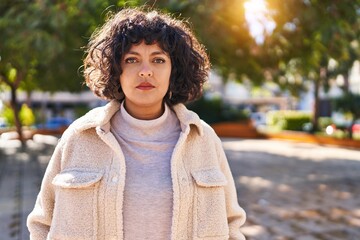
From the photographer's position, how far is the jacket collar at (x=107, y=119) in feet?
5.63

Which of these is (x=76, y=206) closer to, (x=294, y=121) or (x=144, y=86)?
(x=144, y=86)

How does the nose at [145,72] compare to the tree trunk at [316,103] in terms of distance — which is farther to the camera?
the tree trunk at [316,103]

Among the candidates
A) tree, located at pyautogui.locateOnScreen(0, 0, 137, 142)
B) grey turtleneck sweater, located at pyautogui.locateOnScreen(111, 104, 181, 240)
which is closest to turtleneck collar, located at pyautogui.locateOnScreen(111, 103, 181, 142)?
grey turtleneck sweater, located at pyautogui.locateOnScreen(111, 104, 181, 240)

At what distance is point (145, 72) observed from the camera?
1.68 m

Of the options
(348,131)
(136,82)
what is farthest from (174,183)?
(348,131)

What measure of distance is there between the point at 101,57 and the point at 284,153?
13530 millimetres

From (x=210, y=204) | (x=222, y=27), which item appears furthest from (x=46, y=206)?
(x=222, y=27)

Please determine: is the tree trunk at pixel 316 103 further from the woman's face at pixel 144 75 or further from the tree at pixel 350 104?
the woman's face at pixel 144 75

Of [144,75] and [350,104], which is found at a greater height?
[144,75]

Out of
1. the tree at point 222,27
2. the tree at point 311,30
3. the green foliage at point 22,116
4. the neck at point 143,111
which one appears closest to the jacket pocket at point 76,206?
the neck at point 143,111

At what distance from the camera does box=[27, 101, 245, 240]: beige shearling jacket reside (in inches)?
63.8

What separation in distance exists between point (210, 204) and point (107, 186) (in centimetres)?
41

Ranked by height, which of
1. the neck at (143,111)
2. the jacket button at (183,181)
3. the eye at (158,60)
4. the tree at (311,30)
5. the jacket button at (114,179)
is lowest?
the jacket button at (183,181)

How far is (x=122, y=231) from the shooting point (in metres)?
1.62
